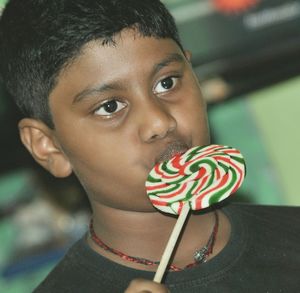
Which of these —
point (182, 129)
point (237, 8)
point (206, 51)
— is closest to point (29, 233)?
point (206, 51)

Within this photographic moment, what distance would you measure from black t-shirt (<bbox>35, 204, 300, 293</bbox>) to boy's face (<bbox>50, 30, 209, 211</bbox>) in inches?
5.7

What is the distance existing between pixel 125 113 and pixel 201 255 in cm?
36

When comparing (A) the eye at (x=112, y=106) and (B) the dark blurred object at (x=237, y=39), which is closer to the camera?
(A) the eye at (x=112, y=106)

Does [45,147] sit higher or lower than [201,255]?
higher

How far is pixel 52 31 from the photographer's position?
1.42 m

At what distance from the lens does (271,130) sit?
307 centimetres

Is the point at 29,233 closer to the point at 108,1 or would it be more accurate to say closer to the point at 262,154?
the point at 262,154

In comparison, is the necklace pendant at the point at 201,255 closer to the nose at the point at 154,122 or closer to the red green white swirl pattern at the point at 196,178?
the red green white swirl pattern at the point at 196,178

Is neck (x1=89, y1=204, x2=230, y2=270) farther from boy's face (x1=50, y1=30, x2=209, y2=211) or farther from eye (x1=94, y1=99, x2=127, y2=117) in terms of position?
eye (x1=94, y1=99, x2=127, y2=117)

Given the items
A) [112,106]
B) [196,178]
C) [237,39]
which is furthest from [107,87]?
[237,39]

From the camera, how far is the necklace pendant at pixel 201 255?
4.89 feet

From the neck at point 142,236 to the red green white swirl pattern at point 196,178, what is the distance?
80mm

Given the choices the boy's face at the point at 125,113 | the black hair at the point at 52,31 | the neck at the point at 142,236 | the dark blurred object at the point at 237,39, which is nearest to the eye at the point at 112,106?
the boy's face at the point at 125,113

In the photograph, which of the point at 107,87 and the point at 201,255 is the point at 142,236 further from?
the point at 107,87
